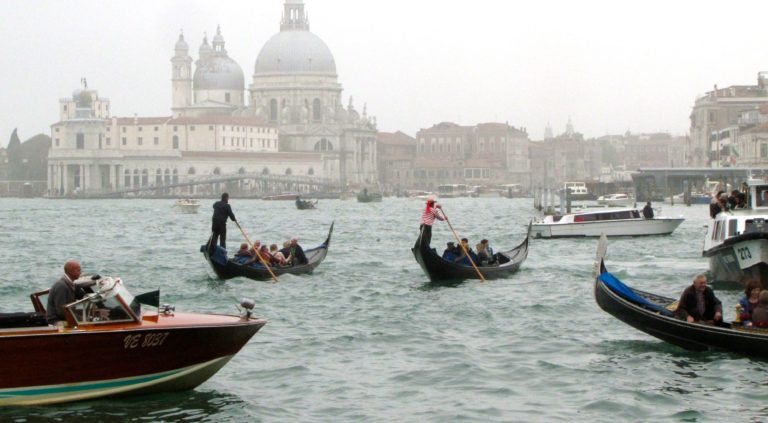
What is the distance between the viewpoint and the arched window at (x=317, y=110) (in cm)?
14375

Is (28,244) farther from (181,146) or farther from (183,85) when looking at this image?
(183,85)

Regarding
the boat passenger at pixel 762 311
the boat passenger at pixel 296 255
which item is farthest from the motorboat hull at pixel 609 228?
the boat passenger at pixel 762 311

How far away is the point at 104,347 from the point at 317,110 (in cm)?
13341

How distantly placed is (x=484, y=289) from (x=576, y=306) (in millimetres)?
2490

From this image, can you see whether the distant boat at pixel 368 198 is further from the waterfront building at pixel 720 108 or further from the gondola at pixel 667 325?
the gondola at pixel 667 325

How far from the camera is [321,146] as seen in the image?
14162 centimetres

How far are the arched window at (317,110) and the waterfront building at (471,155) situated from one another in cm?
1331

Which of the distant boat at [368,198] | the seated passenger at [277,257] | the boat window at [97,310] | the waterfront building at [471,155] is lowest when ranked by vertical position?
the seated passenger at [277,257]

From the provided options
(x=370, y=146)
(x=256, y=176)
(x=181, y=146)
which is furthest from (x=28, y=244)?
(x=370, y=146)

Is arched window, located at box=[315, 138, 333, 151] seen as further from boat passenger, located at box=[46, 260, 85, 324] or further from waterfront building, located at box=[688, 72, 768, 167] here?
boat passenger, located at box=[46, 260, 85, 324]

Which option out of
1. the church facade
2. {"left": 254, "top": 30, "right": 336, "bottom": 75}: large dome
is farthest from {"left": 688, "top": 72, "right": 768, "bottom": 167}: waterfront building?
{"left": 254, "top": 30, "right": 336, "bottom": 75}: large dome

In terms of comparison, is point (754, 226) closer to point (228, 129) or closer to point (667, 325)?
point (667, 325)

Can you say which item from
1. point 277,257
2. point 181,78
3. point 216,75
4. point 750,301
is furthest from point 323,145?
point 750,301

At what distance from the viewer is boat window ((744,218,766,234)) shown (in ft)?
63.1
